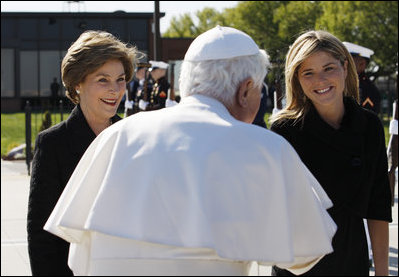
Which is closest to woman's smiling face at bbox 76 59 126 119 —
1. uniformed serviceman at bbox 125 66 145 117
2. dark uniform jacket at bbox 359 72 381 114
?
dark uniform jacket at bbox 359 72 381 114

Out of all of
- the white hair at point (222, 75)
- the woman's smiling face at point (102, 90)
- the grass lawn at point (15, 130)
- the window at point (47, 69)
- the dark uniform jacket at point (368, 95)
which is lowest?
the grass lawn at point (15, 130)

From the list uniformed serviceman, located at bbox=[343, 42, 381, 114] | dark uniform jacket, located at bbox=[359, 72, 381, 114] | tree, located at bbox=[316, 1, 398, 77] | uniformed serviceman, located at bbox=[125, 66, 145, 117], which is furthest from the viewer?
tree, located at bbox=[316, 1, 398, 77]

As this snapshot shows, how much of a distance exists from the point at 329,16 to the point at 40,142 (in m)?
33.4

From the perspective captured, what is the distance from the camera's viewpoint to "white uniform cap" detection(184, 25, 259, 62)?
7.21ft

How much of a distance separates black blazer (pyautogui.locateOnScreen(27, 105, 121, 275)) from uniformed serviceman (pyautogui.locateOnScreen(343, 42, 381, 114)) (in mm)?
4385

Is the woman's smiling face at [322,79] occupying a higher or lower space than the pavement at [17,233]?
higher

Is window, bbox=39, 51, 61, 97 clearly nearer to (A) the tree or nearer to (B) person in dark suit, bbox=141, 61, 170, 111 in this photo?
(A) the tree

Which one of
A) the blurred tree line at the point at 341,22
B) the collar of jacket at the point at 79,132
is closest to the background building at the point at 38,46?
the blurred tree line at the point at 341,22

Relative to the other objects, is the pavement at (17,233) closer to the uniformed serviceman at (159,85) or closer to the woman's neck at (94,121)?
the woman's neck at (94,121)

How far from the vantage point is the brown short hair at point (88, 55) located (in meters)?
3.26

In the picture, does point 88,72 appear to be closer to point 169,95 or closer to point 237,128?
point 237,128

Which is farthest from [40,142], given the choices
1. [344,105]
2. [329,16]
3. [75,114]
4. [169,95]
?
[329,16]

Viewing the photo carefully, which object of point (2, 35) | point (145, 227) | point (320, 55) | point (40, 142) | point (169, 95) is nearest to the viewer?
point (145, 227)

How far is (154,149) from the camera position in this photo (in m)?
2.02
